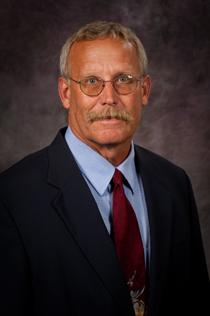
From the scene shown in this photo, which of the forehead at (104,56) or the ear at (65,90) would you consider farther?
the ear at (65,90)

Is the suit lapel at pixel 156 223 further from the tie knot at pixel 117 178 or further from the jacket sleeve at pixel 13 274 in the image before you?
the jacket sleeve at pixel 13 274

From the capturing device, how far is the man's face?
303 cm

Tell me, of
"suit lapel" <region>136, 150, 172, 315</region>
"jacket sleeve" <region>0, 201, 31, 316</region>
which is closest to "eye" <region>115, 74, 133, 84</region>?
"suit lapel" <region>136, 150, 172, 315</region>

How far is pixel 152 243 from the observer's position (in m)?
3.19

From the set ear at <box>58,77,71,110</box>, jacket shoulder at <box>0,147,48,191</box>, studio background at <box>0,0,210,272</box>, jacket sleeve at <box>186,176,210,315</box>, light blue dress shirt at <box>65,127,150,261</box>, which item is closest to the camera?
jacket shoulder at <box>0,147,48,191</box>

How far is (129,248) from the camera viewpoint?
A: 3.06 m

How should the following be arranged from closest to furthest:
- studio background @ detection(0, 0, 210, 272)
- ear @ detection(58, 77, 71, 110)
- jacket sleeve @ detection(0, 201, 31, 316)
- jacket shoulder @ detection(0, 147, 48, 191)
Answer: jacket sleeve @ detection(0, 201, 31, 316)
jacket shoulder @ detection(0, 147, 48, 191)
ear @ detection(58, 77, 71, 110)
studio background @ detection(0, 0, 210, 272)

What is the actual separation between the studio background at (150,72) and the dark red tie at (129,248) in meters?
1.50

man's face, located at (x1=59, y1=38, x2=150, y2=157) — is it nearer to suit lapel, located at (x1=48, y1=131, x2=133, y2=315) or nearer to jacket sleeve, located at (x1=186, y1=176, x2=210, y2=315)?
suit lapel, located at (x1=48, y1=131, x2=133, y2=315)

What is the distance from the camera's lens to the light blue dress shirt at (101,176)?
10.2ft

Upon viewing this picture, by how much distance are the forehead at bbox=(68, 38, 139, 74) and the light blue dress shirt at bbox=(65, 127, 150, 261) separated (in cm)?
39

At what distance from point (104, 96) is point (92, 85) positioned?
9 cm

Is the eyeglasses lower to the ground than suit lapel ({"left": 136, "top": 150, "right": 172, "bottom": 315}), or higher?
higher

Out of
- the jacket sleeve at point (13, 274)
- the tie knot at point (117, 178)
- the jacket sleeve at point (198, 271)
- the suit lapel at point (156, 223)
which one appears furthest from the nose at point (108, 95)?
the jacket sleeve at point (198, 271)
